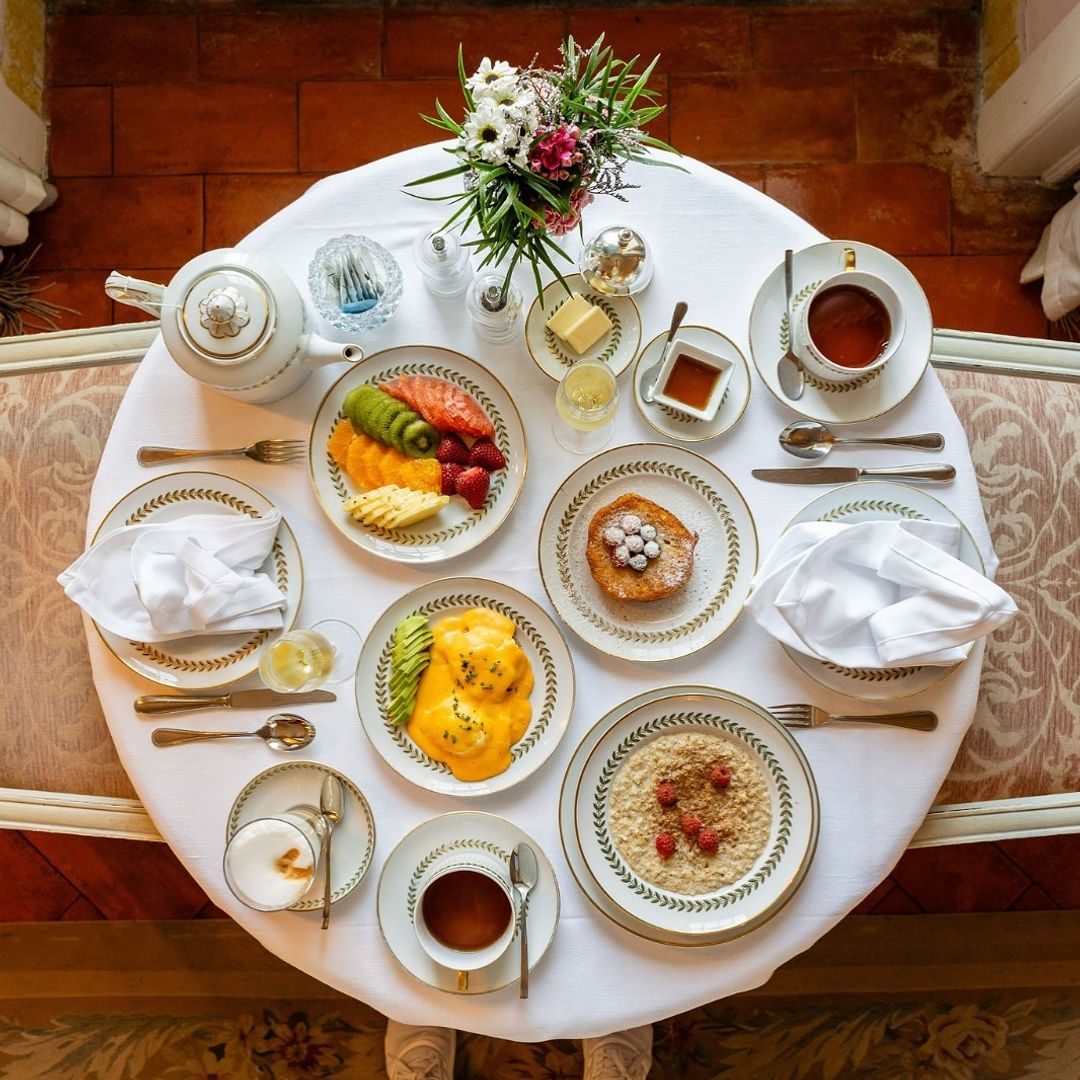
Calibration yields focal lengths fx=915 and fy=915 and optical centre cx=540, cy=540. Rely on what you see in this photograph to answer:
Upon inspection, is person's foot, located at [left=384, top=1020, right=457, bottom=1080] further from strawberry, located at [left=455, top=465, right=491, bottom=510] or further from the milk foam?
strawberry, located at [left=455, top=465, right=491, bottom=510]

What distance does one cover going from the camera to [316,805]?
131cm

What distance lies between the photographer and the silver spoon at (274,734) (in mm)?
1313

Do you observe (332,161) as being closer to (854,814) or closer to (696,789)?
(696,789)

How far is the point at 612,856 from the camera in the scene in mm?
1285

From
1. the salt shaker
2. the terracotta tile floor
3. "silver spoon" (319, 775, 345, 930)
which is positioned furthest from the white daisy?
the terracotta tile floor

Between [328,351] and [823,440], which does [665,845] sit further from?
[328,351]

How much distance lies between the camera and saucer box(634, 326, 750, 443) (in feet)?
4.36

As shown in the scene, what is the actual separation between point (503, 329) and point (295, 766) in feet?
2.28

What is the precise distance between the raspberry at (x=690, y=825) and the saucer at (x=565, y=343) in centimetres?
64

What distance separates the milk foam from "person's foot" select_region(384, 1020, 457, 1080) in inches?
29.4

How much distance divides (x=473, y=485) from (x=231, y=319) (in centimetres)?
39

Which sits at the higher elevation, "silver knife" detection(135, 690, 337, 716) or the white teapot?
the white teapot

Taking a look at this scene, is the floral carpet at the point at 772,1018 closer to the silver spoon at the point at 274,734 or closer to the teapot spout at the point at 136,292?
the silver spoon at the point at 274,734

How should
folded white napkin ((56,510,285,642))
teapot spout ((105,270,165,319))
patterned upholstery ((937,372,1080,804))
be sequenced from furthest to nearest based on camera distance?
1. patterned upholstery ((937,372,1080,804))
2. folded white napkin ((56,510,285,642))
3. teapot spout ((105,270,165,319))
